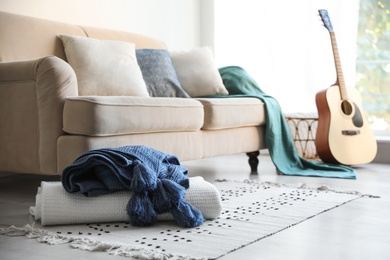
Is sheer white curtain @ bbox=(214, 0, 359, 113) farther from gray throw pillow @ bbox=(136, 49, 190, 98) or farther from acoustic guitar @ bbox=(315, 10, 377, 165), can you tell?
gray throw pillow @ bbox=(136, 49, 190, 98)

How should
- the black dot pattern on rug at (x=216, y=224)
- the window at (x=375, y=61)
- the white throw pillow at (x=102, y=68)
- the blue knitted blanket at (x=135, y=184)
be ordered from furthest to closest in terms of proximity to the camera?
the window at (x=375, y=61)
the white throw pillow at (x=102, y=68)
the blue knitted blanket at (x=135, y=184)
the black dot pattern on rug at (x=216, y=224)

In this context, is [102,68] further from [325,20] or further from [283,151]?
[325,20]

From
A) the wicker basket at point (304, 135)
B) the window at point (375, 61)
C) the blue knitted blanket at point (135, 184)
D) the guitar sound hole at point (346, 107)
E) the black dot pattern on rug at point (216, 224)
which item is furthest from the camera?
the window at point (375, 61)

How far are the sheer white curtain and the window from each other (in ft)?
0.77

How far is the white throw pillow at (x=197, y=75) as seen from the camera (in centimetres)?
390

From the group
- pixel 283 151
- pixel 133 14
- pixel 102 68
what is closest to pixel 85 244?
pixel 102 68

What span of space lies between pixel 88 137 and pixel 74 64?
78 cm

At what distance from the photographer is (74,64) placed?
3.21 m

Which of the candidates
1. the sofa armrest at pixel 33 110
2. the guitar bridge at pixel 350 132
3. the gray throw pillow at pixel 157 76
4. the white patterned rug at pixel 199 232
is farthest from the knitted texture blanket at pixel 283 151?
the sofa armrest at pixel 33 110

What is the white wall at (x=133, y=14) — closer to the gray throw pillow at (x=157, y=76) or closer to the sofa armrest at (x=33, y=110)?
the gray throw pillow at (x=157, y=76)

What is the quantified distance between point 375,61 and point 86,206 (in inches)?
134

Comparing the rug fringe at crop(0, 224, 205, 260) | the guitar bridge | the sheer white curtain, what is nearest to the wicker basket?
the sheer white curtain

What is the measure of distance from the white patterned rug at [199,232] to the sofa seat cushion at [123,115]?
0.50m

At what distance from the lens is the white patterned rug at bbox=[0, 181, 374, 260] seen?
1755mm
